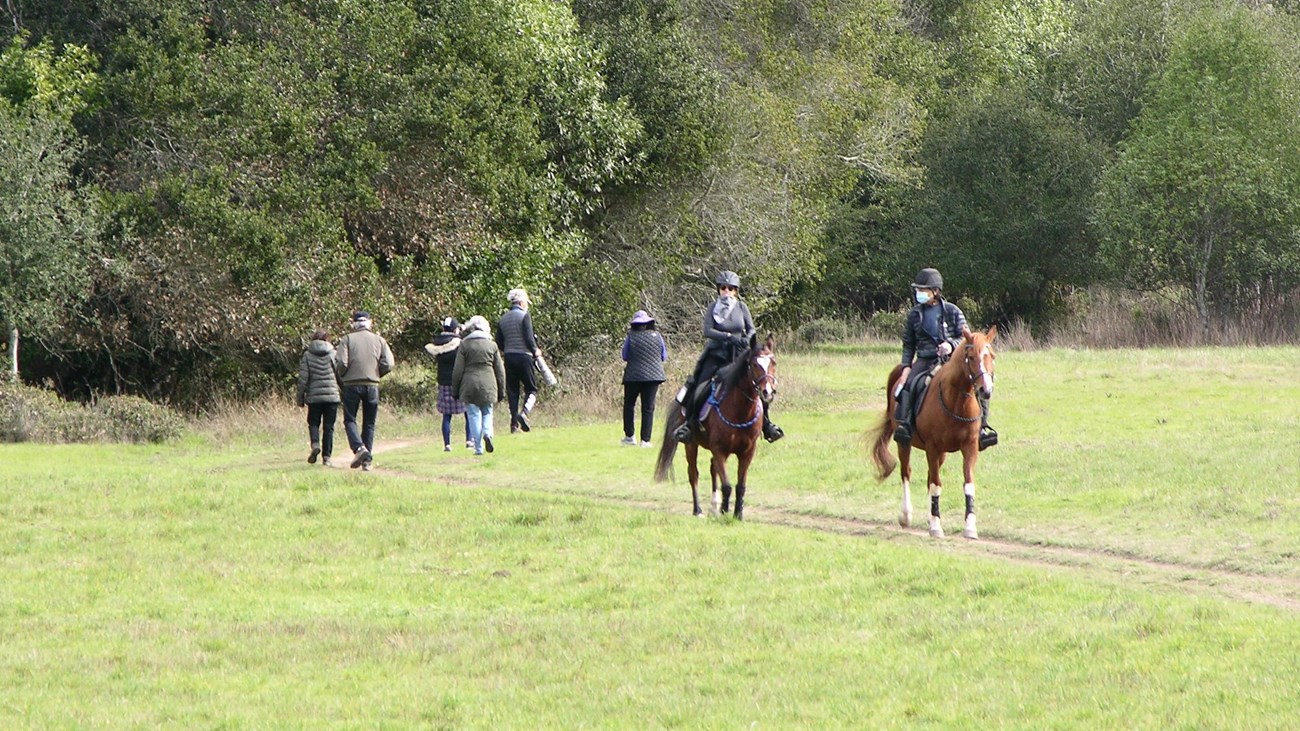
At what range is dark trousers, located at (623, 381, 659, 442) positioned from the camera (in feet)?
79.7

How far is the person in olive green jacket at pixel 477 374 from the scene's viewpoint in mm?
23547

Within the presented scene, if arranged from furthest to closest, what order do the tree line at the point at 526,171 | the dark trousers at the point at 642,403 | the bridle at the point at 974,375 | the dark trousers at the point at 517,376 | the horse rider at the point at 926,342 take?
1. the tree line at the point at 526,171
2. the dark trousers at the point at 517,376
3. the dark trousers at the point at 642,403
4. the horse rider at the point at 926,342
5. the bridle at the point at 974,375

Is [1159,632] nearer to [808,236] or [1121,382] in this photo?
[1121,382]

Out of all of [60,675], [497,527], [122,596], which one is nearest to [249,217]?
[497,527]

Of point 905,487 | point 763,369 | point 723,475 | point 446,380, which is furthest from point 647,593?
point 446,380

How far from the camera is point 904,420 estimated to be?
1705 cm

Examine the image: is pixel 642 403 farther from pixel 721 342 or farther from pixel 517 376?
pixel 721 342

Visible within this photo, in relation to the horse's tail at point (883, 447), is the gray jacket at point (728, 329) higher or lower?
higher

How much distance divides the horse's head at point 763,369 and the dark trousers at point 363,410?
315 inches

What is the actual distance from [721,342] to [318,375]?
7.57m

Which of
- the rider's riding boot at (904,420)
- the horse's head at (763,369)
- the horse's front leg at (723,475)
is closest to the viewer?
the horse's head at (763,369)

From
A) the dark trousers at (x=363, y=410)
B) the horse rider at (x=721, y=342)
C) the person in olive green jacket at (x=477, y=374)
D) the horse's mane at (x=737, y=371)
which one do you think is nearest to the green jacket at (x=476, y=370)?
the person in olive green jacket at (x=477, y=374)

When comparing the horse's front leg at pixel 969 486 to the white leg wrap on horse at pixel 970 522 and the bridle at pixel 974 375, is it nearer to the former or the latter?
the white leg wrap on horse at pixel 970 522

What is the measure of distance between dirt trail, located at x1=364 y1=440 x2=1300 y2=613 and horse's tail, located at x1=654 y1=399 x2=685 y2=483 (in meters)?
1.00
